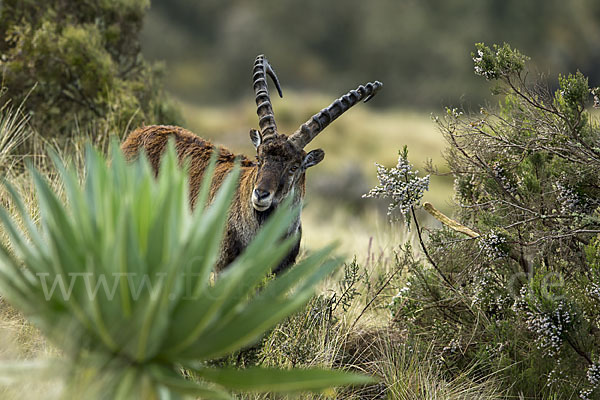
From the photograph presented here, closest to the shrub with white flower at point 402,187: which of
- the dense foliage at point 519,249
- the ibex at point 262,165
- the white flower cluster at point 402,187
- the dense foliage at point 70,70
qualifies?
the white flower cluster at point 402,187

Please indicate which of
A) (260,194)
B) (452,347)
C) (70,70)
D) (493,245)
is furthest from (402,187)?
(70,70)

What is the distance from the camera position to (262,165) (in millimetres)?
4711

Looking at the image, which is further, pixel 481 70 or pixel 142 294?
pixel 481 70

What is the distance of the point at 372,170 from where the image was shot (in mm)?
24500

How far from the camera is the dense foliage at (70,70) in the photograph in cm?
780

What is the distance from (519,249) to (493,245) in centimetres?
23

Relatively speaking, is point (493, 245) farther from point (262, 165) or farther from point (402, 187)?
point (262, 165)

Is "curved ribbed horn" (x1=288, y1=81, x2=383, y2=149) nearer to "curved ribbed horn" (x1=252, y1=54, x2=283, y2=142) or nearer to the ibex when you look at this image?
the ibex

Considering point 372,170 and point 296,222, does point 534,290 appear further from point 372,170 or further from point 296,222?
point 372,170

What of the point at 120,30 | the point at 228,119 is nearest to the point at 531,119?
the point at 120,30

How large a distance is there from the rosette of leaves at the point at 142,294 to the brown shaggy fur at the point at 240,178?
220 cm

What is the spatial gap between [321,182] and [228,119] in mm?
11184

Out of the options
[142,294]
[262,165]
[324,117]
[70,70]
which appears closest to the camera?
[142,294]

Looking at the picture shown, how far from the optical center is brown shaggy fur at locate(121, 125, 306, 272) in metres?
4.70
